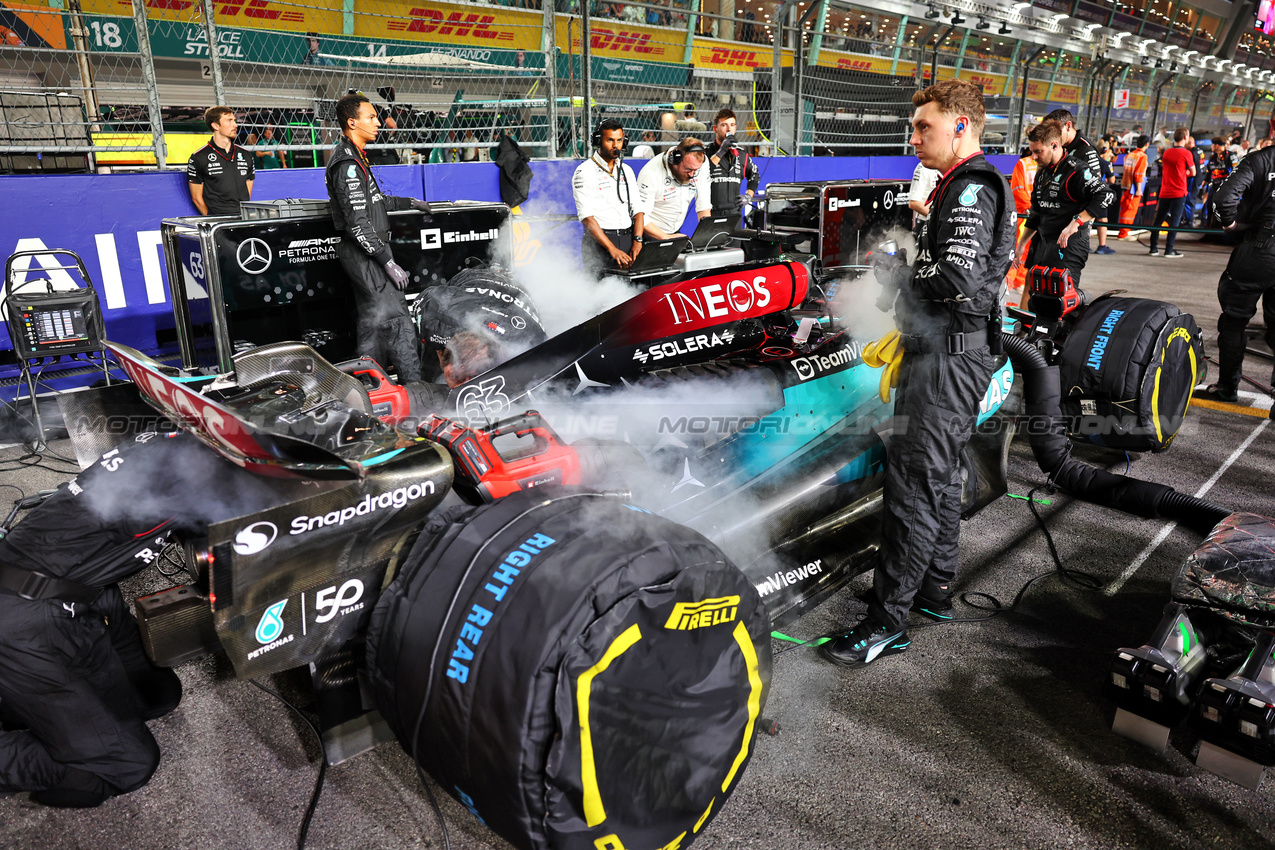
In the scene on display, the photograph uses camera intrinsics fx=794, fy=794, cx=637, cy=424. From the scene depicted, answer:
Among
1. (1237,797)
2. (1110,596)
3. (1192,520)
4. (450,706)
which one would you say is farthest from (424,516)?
(1192,520)

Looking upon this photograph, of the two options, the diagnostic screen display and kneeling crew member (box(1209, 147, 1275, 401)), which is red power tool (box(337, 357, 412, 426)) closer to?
the diagnostic screen display

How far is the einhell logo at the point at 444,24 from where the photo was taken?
11.0 meters

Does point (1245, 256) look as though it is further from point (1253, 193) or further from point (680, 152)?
point (680, 152)

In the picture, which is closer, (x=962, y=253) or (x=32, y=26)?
(x=962, y=253)

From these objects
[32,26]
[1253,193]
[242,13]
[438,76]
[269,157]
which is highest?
[242,13]

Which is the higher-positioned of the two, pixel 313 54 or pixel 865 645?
pixel 313 54

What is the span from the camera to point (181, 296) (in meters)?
4.96

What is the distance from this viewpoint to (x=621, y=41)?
12305 millimetres

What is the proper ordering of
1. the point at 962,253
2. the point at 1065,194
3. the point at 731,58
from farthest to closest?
the point at 731,58, the point at 1065,194, the point at 962,253

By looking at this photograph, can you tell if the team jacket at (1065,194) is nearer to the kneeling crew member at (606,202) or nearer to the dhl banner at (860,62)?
the kneeling crew member at (606,202)

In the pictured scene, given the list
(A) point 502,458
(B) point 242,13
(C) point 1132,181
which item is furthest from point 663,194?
(C) point 1132,181

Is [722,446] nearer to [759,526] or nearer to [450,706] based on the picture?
[759,526]

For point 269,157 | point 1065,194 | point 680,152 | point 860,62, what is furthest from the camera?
point 860,62

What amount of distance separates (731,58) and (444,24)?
14.0 ft
